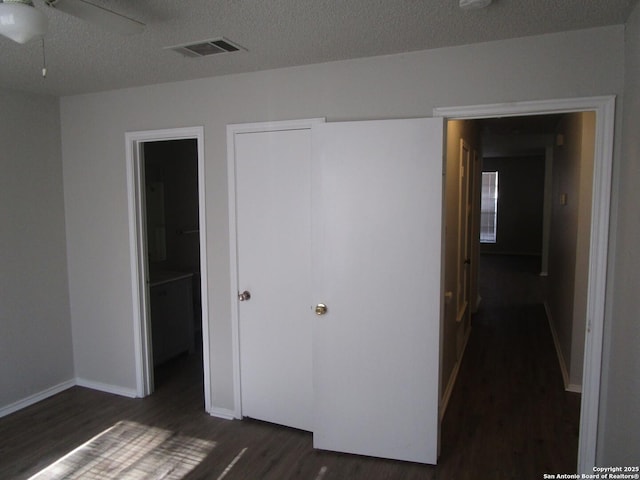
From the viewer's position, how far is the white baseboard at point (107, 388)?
3643mm

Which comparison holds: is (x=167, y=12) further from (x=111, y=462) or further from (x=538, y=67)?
(x=111, y=462)

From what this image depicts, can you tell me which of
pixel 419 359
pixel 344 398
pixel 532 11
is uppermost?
pixel 532 11

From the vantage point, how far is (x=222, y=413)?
10.7 ft

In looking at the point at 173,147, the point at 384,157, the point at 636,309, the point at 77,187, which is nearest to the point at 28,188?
the point at 77,187

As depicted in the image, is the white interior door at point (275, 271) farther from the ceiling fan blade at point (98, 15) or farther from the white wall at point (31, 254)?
the white wall at point (31, 254)

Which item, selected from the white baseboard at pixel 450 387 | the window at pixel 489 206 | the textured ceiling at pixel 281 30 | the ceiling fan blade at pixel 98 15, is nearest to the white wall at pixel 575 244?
the white baseboard at pixel 450 387

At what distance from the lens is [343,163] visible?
2.62 m

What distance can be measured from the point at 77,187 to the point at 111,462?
2.18 m

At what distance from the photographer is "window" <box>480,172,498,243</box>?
11.6 meters

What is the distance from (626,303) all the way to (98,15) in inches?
102

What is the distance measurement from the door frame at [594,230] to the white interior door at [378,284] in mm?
472

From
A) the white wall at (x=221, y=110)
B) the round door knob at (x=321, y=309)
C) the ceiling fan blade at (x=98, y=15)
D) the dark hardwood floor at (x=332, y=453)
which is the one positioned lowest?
the dark hardwood floor at (x=332, y=453)

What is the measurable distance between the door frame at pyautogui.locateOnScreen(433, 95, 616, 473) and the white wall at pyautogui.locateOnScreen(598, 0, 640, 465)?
4 cm

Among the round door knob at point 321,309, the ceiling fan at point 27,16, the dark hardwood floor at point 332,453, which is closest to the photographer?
the ceiling fan at point 27,16
